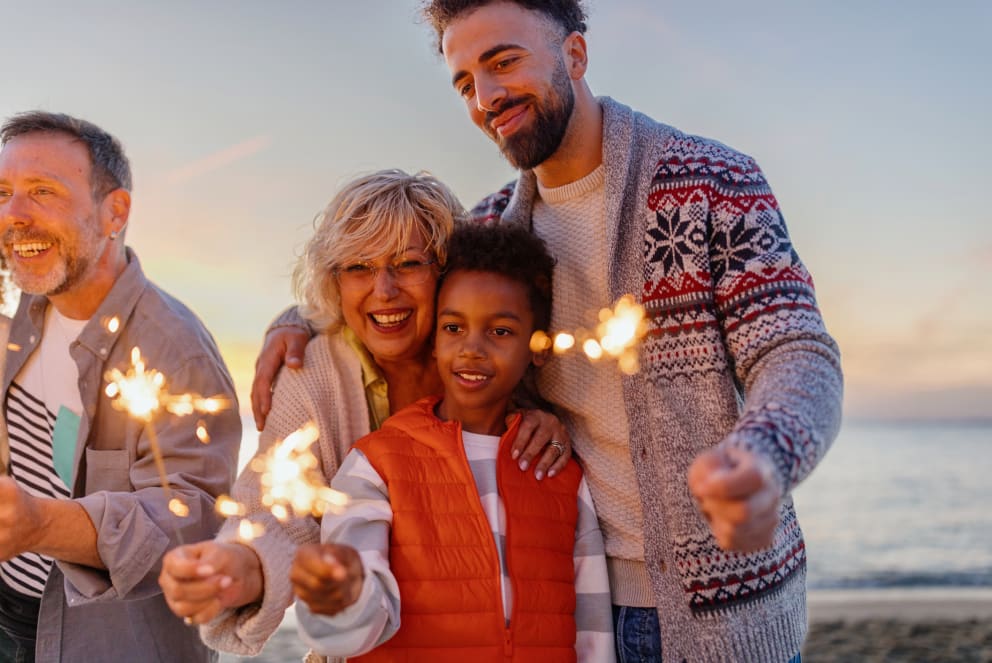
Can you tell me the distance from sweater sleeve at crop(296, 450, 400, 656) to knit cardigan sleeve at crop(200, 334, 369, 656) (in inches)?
4.9

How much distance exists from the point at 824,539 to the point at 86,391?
1496 centimetres

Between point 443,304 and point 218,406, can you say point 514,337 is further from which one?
point 218,406

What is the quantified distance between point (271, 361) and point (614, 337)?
112 centimetres

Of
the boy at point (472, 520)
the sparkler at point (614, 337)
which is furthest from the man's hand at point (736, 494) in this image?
the sparkler at point (614, 337)

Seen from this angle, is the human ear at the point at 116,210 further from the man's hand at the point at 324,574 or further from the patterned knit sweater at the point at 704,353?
the man's hand at the point at 324,574

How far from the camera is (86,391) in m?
3.10

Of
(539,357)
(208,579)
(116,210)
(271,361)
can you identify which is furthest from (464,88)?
(208,579)

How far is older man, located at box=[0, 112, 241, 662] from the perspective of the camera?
2992 millimetres

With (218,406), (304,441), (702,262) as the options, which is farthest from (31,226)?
(702,262)

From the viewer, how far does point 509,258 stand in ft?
8.58

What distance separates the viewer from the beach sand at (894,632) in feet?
26.0

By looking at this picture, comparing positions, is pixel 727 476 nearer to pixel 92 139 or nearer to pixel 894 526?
pixel 92 139

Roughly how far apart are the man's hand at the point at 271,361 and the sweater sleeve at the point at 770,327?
4.42ft

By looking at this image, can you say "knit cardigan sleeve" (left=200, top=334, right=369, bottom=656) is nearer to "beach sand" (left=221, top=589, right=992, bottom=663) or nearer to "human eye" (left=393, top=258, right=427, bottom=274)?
"human eye" (left=393, top=258, right=427, bottom=274)
